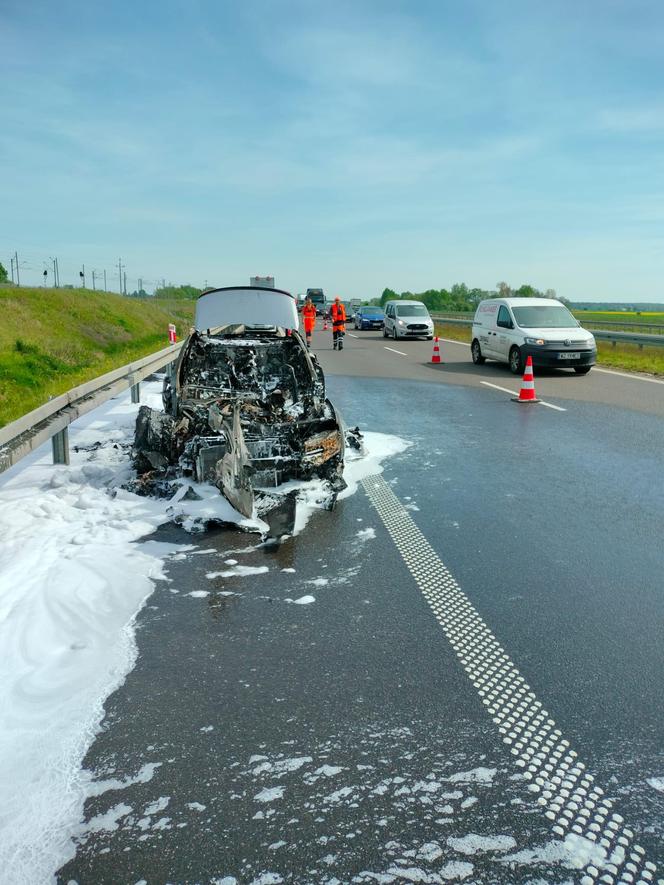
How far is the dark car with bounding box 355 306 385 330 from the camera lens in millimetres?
42156

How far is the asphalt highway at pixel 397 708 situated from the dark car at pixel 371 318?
119ft

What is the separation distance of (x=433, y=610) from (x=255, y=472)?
2.79 m

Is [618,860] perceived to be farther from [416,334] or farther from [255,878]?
[416,334]

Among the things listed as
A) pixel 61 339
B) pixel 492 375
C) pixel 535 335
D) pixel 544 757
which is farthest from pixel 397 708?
pixel 61 339

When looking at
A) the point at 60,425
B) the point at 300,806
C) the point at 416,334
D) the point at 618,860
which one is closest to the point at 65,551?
the point at 60,425

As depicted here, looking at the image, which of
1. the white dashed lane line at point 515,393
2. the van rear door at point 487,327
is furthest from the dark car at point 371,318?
the white dashed lane line at point 515,393

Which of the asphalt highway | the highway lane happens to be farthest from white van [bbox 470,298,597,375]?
the asphalt highway

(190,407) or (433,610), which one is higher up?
(190,407)

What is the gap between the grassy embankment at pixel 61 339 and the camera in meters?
15.9

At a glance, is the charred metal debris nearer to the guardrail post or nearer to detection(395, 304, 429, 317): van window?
the guardrail post

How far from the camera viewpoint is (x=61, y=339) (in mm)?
26031

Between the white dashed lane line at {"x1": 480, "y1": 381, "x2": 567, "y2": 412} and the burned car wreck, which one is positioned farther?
the white dashed lane line at {"x1": 480, "y1": 381, "x2": 567, "y2": 412}

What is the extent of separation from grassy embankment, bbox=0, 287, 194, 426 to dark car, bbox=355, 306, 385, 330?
1026cm

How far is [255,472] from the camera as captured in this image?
673cm
